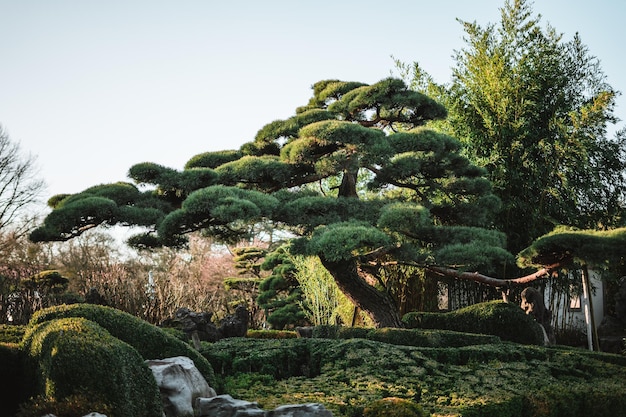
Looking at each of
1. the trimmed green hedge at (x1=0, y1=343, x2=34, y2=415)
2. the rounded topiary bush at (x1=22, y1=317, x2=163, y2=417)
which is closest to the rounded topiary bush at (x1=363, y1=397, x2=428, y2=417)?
the rounded topiary bush at (x1=22, y1=317, x2=163, y2=417)

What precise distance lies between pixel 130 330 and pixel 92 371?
1085 millimetres

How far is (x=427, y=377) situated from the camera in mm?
5043

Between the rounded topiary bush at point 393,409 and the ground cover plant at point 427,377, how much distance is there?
4.8 inches

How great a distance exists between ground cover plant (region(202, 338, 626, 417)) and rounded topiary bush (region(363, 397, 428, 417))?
0.12 meters

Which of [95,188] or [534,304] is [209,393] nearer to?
[95,188]

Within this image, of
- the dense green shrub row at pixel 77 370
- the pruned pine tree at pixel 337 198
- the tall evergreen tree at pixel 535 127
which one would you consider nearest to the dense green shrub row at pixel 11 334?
the dense green shrub row at pixel 77 370

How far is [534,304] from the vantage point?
27.2ft

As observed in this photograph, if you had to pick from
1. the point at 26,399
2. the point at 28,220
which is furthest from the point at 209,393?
the point at 28,220

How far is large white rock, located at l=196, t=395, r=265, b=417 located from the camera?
11.7ft

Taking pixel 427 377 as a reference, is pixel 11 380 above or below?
above

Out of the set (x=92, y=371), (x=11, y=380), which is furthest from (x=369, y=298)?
(x=92, y=371)

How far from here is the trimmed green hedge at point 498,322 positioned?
25.5ft

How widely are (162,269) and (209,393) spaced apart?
13.5 m

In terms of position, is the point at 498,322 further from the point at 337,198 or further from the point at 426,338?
the point at 337,198
